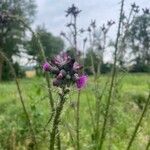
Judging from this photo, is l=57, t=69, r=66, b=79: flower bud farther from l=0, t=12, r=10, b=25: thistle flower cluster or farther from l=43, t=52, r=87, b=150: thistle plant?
l=0, t=12, r=10, b=25: thistle flower cluster

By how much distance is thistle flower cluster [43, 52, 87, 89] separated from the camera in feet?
9.69

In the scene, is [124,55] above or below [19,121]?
above

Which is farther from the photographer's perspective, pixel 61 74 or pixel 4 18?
pixel 4 18

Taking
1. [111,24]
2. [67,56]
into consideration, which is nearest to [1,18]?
[67,56]

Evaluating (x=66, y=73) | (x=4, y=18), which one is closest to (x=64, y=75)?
(x=66, y=73)

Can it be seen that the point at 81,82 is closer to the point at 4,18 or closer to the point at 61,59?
the point at 61,59

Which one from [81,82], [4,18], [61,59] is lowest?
[81,82]

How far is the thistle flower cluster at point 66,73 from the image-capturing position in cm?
295

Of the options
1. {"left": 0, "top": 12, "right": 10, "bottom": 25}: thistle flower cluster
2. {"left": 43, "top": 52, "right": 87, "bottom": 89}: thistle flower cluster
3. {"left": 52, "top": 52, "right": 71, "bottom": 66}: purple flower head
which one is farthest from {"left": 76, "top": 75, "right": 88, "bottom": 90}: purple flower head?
{"left": 0, "top": 12, "right": 10, "bottom": 25}: thistle flower cluster

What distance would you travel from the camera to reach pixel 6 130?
25.4ft

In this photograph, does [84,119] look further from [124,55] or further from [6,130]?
[124,55]

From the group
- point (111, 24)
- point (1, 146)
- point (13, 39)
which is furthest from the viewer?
point (13, 39)

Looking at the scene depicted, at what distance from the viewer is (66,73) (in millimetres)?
2957

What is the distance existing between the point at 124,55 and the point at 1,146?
2.16 m
